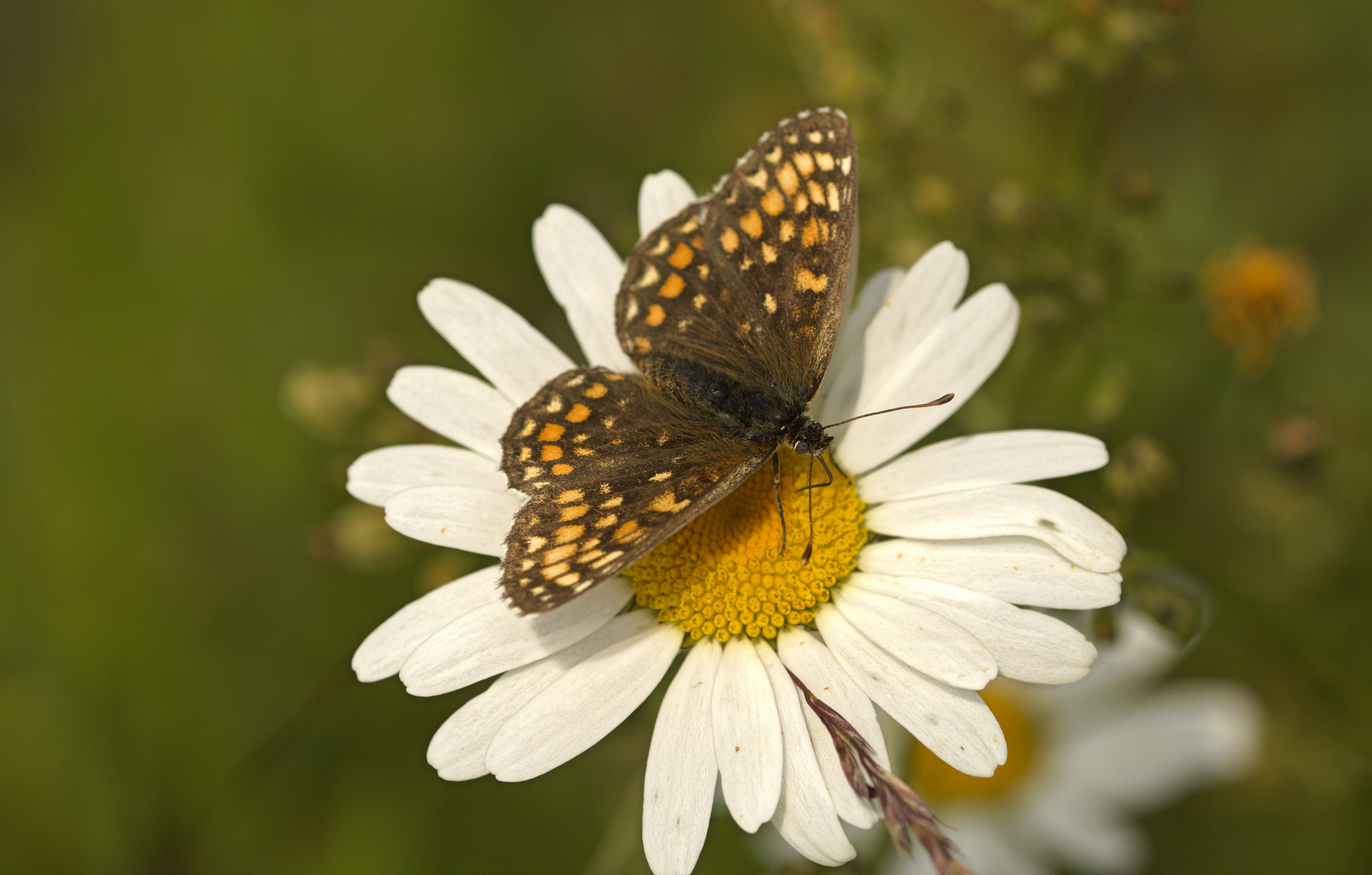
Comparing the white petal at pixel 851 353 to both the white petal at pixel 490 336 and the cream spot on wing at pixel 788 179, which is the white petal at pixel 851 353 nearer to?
the cream spot on wing at pixel 788 179

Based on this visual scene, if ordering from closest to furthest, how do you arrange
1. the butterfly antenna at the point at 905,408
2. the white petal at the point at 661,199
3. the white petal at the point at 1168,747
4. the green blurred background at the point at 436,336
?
1. the butterfly antenna at the point at 905,408
2. the white petal at the point at 661,199
3. the green blurred background at the point at 436,336
4. the white petal at the point at 1168,747

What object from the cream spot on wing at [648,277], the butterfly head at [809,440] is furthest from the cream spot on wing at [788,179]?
the butterfly head at [809,440]

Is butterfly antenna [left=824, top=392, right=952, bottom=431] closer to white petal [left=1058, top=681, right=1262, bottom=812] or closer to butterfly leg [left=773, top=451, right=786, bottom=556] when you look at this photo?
butterfly leg [left=773, top=451, right=786, bottom=556]

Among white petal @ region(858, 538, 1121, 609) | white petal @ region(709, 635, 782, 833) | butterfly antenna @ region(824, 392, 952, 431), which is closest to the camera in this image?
white petal @ region(709, 635, 782, 833)

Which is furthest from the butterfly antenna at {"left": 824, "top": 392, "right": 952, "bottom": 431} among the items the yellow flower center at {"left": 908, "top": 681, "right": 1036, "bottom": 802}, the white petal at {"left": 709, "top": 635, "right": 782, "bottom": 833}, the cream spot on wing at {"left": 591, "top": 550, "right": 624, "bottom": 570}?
the yellow flower center at {"left": 908, "top": 681, "right": 1036, "bottom": 802}

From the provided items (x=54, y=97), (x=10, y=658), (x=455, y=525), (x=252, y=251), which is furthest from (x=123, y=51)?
(x=455, y=525)

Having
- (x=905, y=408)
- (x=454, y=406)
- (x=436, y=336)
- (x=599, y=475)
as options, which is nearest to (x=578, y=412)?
(x=599, y=475)

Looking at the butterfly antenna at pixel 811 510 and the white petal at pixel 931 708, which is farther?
the butterfly antenna at pixel 811 510

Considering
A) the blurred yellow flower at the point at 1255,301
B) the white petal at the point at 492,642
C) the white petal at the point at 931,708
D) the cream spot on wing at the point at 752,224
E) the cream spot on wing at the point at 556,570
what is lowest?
the blurred yellow flower at the point at 1255,301
